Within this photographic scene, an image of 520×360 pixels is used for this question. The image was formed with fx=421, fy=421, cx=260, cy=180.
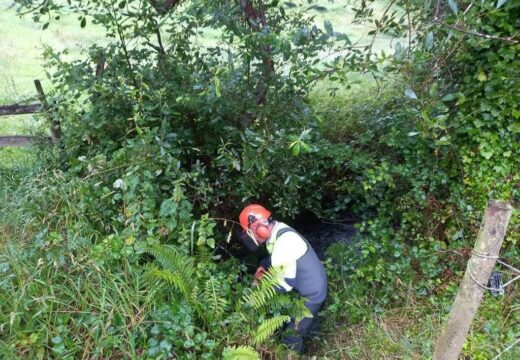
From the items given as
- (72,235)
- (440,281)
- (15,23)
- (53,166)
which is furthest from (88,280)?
(15,23)

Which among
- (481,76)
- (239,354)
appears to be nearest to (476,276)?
(239,354)

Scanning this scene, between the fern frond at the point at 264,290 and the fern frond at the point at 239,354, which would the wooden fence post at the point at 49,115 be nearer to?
the fern frond at the point at 264,290

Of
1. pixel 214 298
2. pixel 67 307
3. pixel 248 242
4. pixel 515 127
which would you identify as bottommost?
pixel 248 242

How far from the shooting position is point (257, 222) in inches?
158

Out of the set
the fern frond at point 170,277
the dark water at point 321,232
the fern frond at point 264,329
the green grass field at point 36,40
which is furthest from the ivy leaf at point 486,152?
the green grass field at point 36,40

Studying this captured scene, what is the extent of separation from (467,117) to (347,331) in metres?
2.28

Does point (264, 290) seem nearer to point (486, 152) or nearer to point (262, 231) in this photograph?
point (262, 231)

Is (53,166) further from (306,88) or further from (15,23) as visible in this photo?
(15,23)

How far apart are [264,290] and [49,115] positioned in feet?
10.5

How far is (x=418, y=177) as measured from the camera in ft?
14.2

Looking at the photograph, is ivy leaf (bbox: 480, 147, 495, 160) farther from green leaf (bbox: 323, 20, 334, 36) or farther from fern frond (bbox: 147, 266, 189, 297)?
fern frond (bbox: 147, 266, 189, 297)

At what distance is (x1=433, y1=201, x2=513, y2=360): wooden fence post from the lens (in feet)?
6.76

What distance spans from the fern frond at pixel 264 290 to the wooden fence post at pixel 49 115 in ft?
9.84

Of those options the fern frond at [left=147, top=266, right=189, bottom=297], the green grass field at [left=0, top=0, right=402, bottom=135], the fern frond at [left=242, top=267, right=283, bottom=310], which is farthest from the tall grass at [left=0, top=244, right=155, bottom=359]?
the green grass field at [left=0, top=0, right=402, bottom=135]
